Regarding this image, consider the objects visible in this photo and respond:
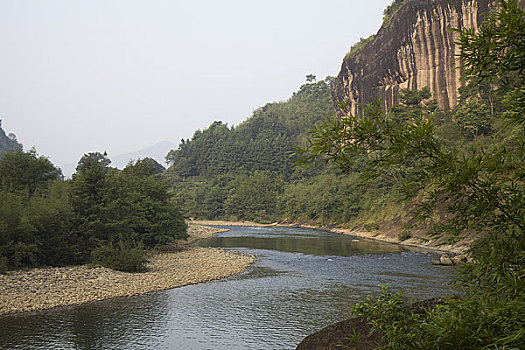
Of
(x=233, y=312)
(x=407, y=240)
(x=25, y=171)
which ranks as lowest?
(x=233, y=312)

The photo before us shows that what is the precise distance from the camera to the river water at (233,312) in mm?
11898

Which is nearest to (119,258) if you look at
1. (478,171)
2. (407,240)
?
(478,171)

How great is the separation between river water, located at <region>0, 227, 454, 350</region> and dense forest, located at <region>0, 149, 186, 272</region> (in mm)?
5376

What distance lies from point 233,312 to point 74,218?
36.6 ft

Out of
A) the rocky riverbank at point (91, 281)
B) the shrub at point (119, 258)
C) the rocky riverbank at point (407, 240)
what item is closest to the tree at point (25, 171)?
the shrub at point (119, 258)

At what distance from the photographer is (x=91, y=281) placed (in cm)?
1819

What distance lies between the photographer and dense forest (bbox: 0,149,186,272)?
1884 centimetres

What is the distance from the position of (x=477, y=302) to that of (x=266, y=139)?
316ft

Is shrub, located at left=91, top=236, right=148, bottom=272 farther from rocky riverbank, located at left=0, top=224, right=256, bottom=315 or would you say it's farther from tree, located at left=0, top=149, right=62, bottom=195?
tree, located at left=0, top=149, right=62, bottom=195

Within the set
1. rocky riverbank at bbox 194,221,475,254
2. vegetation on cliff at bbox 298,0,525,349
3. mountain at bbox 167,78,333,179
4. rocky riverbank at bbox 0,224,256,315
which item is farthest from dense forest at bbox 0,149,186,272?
mountain at bbox 167,78,333,179

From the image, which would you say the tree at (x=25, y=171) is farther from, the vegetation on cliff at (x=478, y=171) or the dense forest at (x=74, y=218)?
the vegetation on cliff at (x=478, y=171)

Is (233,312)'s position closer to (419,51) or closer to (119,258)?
(119,258)

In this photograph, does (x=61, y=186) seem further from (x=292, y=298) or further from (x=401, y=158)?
(x=401, y=158)

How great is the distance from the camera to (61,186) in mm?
24953
